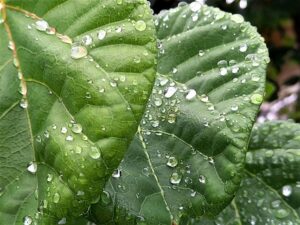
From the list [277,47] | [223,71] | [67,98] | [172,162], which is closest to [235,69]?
[223,71]

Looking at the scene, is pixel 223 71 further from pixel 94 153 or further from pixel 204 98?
pixel 94 153

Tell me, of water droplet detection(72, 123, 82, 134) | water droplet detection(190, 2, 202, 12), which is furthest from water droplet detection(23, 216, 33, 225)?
water droplet detection(190, 2, 202, 12)

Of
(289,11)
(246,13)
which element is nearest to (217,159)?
(246,13)

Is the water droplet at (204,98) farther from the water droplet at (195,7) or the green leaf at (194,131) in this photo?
the water droplet at (195,7)

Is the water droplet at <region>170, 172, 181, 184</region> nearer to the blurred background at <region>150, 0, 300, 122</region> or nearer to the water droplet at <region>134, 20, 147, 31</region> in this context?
the water droplet at <region>134, 20, 147, 31</region>

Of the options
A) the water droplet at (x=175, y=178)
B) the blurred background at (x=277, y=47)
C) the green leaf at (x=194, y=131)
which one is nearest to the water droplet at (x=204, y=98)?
the green leaf at (x=194, y=131)

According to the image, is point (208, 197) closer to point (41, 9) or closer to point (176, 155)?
point (176, 155)

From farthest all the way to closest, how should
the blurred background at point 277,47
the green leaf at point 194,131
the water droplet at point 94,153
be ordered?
the blurred background at point 277,47, the green leaf at point 194,131, the water droplet at point 94,153
